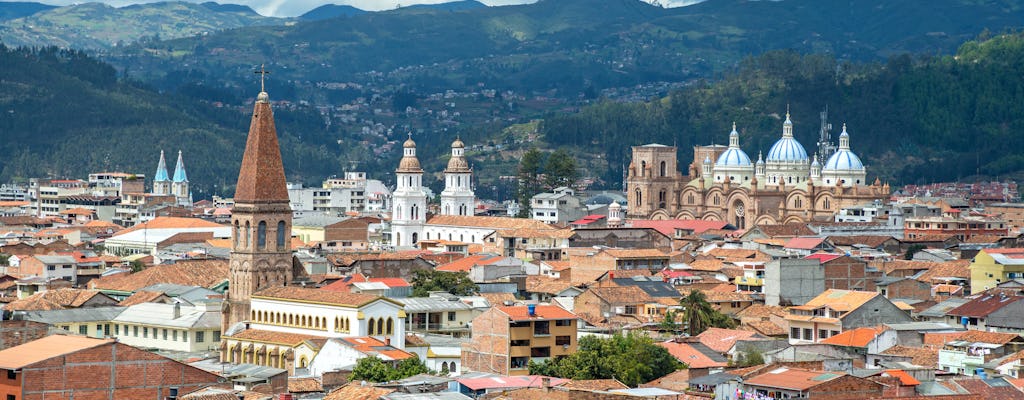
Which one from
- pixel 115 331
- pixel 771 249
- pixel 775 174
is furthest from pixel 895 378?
pixel 775 174

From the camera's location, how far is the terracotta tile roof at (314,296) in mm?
69750

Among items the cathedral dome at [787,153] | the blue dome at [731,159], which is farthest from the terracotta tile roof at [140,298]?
the cathedral dome at [787,153]

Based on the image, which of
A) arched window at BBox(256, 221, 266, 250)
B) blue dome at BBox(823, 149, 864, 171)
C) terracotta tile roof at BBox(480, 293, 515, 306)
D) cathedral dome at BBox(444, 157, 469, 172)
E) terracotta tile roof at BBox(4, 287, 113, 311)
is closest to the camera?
terracotta tile roof at BBox(480, 293, 515, 306)

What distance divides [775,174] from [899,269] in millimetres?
70662

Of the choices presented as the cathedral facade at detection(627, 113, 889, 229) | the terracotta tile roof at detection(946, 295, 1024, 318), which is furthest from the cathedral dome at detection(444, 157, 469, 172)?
the terracotta tile roof at detection(946, 295, 1024, 318)

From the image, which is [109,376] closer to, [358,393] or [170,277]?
[358,393]

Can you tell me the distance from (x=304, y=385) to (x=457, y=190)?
94.7 meters

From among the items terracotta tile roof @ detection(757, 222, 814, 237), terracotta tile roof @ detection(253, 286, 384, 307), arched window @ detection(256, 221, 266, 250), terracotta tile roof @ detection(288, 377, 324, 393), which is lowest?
terracotta tile roof @ detection(288, 377, 324, 393)

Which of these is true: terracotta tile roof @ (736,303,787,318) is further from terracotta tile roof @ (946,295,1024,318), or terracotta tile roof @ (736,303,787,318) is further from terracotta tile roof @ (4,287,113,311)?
terracotta tile roof @ (4,287,113,311)

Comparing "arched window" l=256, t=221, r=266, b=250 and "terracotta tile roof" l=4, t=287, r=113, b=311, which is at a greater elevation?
"arched window" l=256, t=221, r=266, b=250

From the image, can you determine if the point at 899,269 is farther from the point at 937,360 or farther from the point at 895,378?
the point at 895,378

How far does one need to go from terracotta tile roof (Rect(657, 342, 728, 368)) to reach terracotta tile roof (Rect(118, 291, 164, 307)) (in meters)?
23.3

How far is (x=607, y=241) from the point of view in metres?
116

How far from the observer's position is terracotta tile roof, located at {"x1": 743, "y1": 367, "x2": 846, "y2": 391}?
53.5 metres
